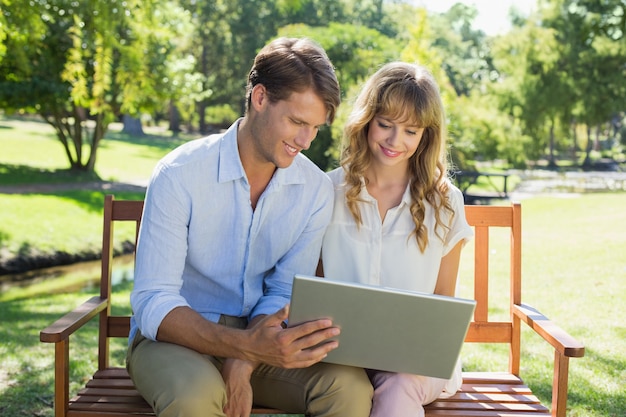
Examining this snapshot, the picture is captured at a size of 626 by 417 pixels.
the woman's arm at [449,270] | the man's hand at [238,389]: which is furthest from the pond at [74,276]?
the man's hand at [238,389]

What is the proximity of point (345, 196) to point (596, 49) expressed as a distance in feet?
83.5

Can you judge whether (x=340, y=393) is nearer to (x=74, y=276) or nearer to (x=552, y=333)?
(x=552, y=333)

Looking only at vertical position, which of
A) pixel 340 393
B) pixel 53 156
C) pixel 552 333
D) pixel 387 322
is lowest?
pixel 340 393

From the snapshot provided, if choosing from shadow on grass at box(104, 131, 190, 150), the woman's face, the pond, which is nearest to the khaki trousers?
the woman's face

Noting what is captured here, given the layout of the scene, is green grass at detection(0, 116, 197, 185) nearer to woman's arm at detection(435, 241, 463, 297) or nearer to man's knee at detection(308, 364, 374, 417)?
woman's arm at detection(435, 241, 463, 297)

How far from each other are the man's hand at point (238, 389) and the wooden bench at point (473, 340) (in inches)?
9.0

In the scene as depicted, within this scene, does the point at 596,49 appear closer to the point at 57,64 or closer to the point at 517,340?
the point at 57,64

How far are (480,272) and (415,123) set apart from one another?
889 mm

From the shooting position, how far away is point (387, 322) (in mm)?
2363

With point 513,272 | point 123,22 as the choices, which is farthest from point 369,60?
point 513,272

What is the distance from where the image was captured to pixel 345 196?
3117 millimetres

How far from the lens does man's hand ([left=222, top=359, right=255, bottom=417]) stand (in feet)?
8.29

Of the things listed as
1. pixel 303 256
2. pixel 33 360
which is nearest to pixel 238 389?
pixel 303 256

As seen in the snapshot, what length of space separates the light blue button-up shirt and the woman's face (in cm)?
26
